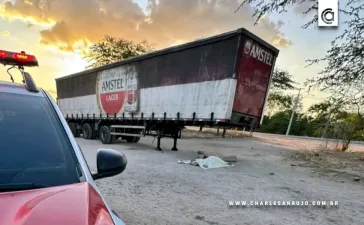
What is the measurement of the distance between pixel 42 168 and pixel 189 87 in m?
8.73

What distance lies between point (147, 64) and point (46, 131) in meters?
10.7

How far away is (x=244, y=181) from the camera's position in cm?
725

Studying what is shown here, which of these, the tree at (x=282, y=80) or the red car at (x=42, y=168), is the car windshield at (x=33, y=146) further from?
the tree at (x=282, y=80)

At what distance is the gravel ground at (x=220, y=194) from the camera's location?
454 cm

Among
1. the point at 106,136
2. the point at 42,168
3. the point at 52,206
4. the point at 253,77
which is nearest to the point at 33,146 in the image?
the point at 42,168

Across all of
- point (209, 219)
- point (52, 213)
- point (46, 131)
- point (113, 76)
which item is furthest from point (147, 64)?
point (52, 213)

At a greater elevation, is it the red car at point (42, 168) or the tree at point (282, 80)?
the tree at point (282, 80)

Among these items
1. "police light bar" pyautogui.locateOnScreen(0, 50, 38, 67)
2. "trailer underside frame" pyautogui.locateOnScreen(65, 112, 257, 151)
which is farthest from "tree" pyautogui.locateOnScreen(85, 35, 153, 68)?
"police light bar" pyautogui.locateOnScreen(0, 50, 38, 67)

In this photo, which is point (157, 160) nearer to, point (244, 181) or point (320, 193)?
point (244, 181)

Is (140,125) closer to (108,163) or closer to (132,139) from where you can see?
(132,139)

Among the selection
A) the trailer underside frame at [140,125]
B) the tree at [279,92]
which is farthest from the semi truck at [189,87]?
the tree at [279,92]

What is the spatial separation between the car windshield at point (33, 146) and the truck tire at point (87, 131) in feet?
50.8

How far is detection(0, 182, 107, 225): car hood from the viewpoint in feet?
4.18


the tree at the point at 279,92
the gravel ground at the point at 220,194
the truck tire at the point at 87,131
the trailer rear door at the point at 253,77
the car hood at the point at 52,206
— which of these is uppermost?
the tree at the point at 279,92
